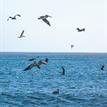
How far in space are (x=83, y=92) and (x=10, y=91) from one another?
6.71 meters

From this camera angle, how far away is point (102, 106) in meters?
→ 42.9

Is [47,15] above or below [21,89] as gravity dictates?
above

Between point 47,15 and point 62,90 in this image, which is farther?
point 62,90

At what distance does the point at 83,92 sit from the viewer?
52.3 metres

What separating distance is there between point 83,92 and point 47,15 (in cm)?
2178

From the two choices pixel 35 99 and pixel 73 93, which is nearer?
pixel 35 99

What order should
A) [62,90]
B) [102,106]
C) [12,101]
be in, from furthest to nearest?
[62,90]
[12,101]
[102,106]

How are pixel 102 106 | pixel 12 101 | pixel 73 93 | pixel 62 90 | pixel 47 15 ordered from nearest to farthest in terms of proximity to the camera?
pixel 47 15
pixel 102 106
pixel 12 101
pixel 73 93
pixel 62 90

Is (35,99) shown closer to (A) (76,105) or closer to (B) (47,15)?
(A) (76,105)

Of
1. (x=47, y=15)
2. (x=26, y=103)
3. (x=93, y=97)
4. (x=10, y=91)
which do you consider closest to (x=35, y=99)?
(x=26, y=103)

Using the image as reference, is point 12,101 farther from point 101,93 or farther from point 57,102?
point 101,93

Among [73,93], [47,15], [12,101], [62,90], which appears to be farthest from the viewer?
[62,90]

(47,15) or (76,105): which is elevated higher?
(47,15)

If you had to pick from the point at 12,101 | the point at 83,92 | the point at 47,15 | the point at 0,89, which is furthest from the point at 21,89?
the point at 47,15
